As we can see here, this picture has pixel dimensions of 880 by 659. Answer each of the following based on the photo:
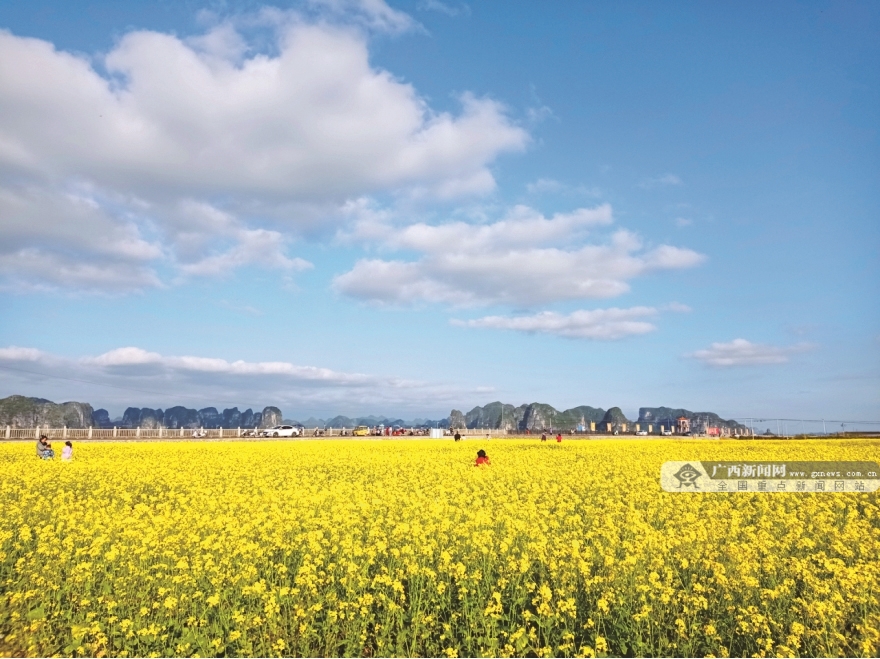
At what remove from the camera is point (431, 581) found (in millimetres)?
8234

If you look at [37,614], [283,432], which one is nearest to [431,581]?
[37,614]

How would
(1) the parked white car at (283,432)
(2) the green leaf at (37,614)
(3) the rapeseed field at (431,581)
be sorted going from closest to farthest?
(3) the rapeseed field at (431,581) < (2) the green leaf at (37,614) < (1) the parked white car at (283,432)

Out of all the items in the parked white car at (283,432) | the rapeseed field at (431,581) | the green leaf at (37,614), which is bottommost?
the parked white car at (283,432)

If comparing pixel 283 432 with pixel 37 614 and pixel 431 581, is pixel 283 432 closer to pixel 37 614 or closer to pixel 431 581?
pixel 37 614

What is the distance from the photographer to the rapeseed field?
24.0ft

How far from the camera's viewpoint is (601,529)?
10531 mm

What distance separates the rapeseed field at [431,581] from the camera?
733cm

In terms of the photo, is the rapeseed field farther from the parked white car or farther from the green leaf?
the parked white car

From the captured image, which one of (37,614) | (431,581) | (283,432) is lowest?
(283,432)

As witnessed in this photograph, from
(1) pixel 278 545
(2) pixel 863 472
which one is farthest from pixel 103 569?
(2) pixel 863 472

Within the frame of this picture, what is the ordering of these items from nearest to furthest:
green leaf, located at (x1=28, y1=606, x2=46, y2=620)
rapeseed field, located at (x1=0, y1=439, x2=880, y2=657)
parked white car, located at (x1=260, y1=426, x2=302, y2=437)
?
1. rapeseed field, located at (x1=0, y1=439, x2=880, y2=657)
2. green leaf, located at (x1=28, y1=606, x2=46, y2=620)
3. parked white car, located at (x1=260, y1=426, x2=302, y2=437)

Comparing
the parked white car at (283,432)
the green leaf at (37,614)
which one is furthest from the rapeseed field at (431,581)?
the parked white car at (283,432)

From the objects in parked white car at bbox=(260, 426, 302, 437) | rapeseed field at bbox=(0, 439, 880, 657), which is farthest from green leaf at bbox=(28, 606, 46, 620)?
parked white car at bbox=(260, 426, 302, 437)

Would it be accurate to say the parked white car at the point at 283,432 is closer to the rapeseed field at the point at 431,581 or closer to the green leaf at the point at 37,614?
the rapeseed field at the point at 431,581
